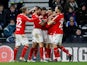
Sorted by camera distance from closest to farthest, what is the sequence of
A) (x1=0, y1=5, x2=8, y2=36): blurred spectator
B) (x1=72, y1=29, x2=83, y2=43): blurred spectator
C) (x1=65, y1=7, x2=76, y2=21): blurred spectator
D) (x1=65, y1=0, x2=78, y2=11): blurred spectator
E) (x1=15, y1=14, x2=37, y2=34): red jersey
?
(x1=15, y1=14, x2=37, y2=34): red jersey
(x1=72, y1=29, x2=83, y2=43): blurred spectator
(x1=0, y1=5, x2=8, y2=36): blurred spectator
(x1=65, y1=7, x2=76, y2=21): blurred spectator
(x1=65, y1=0, x2=78, y2=11): blurred spectator

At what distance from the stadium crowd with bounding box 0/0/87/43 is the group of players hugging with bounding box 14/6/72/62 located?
1456 millimetres

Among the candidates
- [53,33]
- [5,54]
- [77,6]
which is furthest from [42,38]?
[77,6]

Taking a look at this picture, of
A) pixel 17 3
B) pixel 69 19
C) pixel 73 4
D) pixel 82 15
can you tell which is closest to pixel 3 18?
pixel 17 3

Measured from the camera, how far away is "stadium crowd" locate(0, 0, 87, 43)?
22391mm

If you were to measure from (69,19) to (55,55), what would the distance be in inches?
125

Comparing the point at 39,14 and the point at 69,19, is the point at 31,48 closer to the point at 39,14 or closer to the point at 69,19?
the point at 39,14

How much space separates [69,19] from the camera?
2311cm

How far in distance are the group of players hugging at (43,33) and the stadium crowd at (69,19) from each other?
1.46 m

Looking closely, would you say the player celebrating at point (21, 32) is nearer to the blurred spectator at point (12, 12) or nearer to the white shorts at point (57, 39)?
the white shorts at point (57, 39)

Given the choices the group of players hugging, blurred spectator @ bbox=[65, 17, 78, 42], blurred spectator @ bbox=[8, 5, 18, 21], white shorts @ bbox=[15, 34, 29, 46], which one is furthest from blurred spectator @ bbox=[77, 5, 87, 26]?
white shorts @ bbox=[15, 34, 29, 46]

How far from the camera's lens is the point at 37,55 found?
2136cm

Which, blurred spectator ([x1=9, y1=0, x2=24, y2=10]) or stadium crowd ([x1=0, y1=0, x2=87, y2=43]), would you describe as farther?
blurred spectator ([x1=9, y1=0, x2=24, y2=10])

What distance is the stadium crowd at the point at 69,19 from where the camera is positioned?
22.4 meters

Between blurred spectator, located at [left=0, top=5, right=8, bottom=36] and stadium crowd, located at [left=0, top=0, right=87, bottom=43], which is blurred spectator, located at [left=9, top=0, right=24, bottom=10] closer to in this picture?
stadium crowd, located at [left=0, top=0, right=87, bottom=43]
